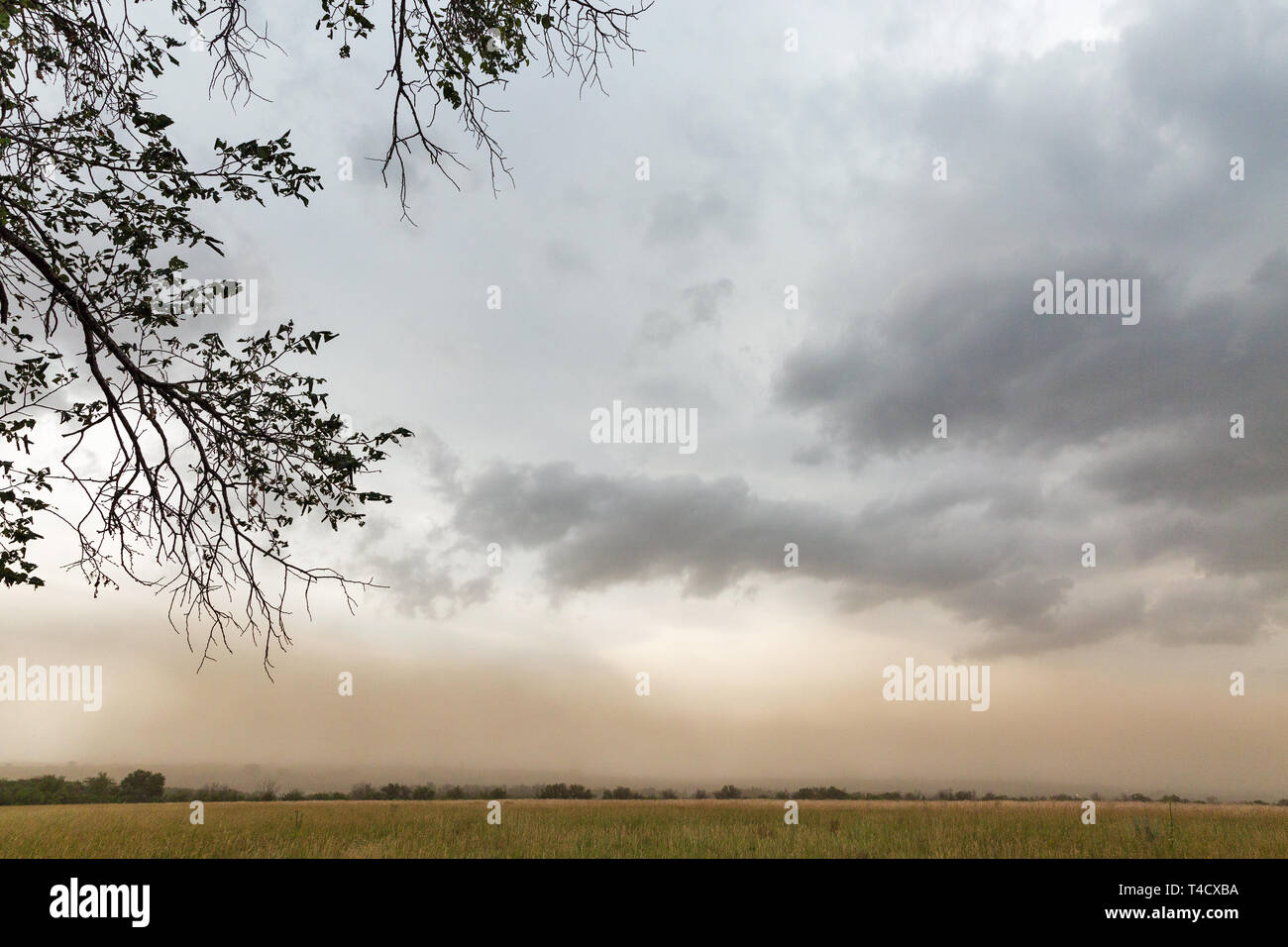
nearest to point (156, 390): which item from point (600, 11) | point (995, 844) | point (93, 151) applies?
point (93, 151)

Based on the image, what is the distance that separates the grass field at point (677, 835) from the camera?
1064 cm

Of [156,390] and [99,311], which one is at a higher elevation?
[99,311]

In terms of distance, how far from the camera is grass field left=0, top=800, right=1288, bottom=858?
10.6 metres

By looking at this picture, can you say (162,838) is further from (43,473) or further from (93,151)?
(93,151)

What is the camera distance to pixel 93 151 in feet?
26.9

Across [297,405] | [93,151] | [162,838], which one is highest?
[93,151]

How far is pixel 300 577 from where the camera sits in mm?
8641

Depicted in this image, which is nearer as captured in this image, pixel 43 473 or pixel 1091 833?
pixel 43 473

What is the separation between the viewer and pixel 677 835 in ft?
38.0

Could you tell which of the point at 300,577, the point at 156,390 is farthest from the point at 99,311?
the point at 300,577
